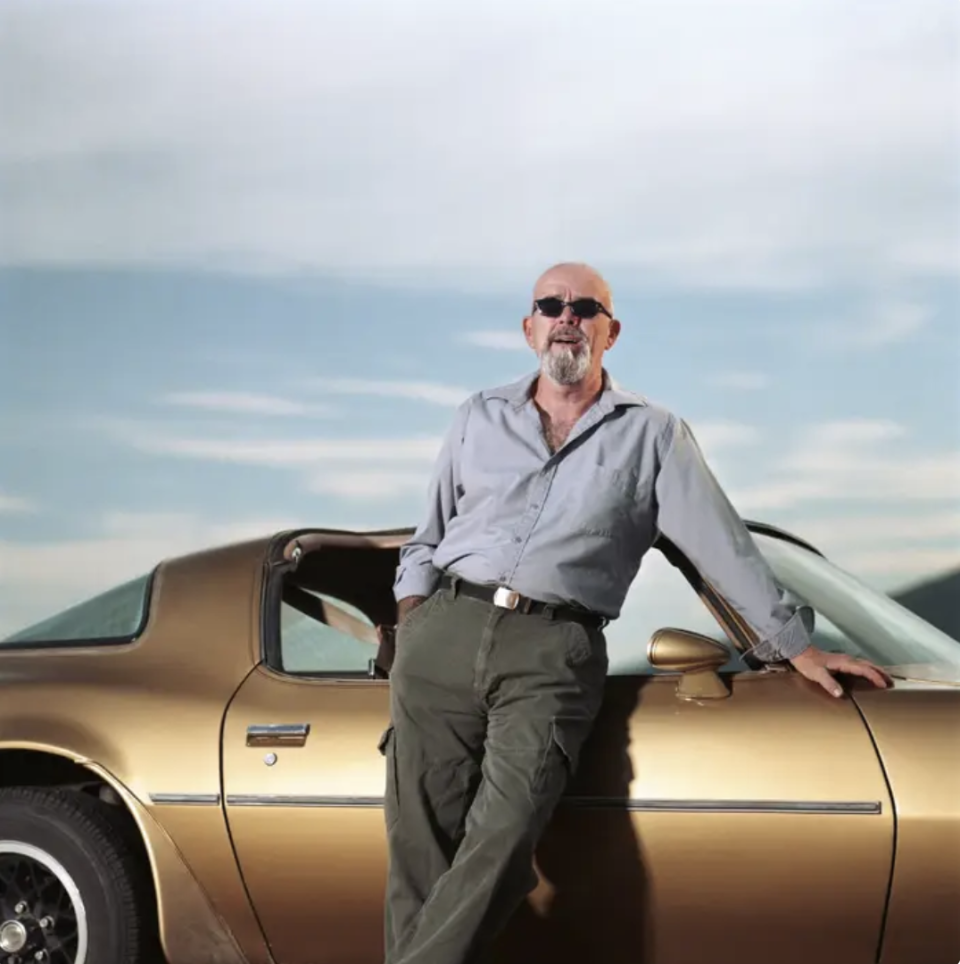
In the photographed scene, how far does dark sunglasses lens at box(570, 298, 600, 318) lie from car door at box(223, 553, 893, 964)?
0.72 m

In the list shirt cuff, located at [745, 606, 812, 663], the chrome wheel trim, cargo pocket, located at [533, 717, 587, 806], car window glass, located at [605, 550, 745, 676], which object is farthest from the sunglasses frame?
the chrome wheel trim

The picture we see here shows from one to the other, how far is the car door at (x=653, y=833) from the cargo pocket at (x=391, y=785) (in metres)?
0.09

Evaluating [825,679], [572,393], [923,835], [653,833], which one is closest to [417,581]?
[572,393]

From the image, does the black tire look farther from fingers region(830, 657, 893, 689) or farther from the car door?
fingers region(830, 657, 893, 689)

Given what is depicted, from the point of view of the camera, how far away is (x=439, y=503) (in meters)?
3.36

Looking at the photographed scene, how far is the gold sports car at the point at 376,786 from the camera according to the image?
2930 millimetres

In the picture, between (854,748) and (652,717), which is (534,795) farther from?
(854,748)

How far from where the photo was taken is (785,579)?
3.42 meters

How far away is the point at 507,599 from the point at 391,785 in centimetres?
47

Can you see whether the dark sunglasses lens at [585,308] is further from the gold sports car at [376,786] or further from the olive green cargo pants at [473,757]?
the olive green cargo pants at [473,757]

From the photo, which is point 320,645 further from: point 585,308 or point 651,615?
point 585,308

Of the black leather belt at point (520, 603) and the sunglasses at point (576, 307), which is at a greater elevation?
the sunglasses at point (576, 307)

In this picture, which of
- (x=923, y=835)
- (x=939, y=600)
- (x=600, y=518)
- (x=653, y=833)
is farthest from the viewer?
(x=939, y=600)

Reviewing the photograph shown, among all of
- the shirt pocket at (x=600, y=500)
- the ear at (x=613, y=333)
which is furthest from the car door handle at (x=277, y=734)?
the ear at (x=613, y=333)
